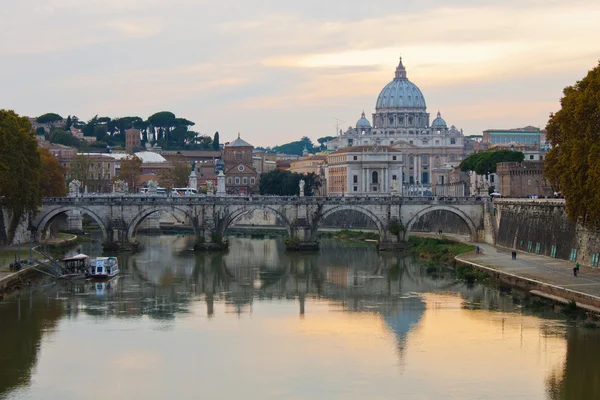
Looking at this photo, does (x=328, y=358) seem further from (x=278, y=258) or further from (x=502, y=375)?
(x=278, y=258)

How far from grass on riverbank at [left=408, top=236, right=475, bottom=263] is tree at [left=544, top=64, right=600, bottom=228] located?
12.4 m

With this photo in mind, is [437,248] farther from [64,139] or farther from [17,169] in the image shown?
[64,139]

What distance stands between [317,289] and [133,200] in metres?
22.6

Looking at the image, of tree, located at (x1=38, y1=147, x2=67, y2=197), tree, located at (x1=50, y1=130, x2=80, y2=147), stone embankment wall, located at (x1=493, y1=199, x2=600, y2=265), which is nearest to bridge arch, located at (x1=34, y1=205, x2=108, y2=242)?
tree, located at (x1=38, y1=147, x2=67, y2=197)

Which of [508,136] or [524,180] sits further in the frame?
[508,136]

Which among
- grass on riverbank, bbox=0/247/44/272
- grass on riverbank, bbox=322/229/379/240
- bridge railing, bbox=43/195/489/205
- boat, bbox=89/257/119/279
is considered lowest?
boat, bbox=89/257/119/279

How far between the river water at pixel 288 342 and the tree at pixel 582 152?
4617mm

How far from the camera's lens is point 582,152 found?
43.3m

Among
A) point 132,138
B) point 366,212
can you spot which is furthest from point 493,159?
point 132,138

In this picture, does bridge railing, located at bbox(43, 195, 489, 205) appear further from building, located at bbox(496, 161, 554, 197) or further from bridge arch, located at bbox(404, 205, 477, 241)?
building, located at bbox(496, 161, 554, 197)

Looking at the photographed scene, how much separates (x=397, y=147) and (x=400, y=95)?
19.5 m

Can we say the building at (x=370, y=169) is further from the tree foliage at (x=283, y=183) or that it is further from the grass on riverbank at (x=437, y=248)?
the grass on riverbank at (x=437, y=248)

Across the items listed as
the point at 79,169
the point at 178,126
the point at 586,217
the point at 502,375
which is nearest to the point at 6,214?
the point at 586,217

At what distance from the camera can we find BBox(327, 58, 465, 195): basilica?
123438mm
